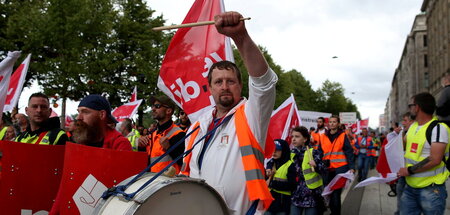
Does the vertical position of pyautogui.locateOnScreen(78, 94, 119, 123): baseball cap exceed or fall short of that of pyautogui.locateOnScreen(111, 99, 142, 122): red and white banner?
it falls short

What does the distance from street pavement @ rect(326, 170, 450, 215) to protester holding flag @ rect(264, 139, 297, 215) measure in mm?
3243

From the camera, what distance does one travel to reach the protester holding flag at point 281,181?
584 centimetres

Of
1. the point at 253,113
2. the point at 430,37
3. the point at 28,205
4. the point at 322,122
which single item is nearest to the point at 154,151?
the point at 28,205

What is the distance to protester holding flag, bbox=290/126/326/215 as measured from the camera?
627 centimetres

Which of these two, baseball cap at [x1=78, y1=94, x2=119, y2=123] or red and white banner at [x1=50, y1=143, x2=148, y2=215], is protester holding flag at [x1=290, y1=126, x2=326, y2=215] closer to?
baseball cap at [x1=78, y1=94, x2=119, y2=123]

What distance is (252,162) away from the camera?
246 cm

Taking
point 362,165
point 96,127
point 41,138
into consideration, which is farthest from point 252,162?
point 362,165

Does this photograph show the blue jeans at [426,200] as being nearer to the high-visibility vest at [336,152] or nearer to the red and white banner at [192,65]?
the red and white banner at [192,65]

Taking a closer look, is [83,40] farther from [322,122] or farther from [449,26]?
[449,26]

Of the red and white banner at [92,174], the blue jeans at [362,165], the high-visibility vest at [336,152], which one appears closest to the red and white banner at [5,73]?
the red and white banner at [92,174]

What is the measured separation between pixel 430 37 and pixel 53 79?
58.6 m

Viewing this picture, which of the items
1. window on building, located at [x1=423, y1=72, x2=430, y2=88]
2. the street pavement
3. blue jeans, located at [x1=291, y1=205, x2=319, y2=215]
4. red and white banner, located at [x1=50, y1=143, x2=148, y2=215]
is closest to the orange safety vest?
red and white banner, located at [x1=50, y1=143, x2=148, y2=215]

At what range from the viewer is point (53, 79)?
1952 cm

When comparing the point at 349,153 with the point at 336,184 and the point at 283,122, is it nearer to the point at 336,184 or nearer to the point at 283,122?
the point at 336,184
